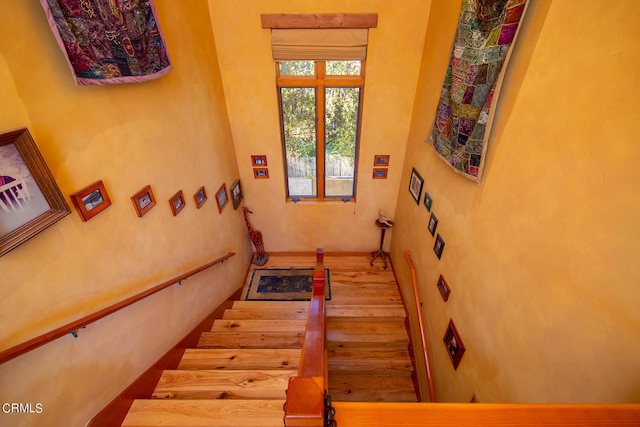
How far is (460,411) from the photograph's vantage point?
675 mm

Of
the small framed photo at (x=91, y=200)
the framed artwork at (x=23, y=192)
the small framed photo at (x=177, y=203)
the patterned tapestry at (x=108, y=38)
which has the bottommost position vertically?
the small framed photo at (x=177, y=203)

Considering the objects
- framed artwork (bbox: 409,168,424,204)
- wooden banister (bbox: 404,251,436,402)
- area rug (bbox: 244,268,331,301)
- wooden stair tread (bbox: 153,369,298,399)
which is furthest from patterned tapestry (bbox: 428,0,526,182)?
area rug (bbox: 244,268,331,301)

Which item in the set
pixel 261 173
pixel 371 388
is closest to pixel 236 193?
pixel 261 173

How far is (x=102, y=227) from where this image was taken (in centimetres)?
171

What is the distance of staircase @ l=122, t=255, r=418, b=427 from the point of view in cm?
A: 185

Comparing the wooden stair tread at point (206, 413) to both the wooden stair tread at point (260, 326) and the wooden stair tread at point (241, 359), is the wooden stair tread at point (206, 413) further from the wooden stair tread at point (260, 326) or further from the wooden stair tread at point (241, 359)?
the wooden stair tread at point (260, 326)

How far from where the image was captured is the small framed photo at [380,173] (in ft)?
13.8

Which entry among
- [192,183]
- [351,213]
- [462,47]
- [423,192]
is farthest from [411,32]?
[192,183]

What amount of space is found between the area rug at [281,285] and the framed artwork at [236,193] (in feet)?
4.27

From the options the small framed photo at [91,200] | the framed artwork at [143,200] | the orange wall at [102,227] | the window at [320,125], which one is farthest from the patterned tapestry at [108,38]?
the window at [320,125]

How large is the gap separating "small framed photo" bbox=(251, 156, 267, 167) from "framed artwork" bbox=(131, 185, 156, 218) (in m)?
2.09

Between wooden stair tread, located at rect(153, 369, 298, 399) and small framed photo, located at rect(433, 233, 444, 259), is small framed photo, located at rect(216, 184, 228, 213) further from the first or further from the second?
small framed photo, located at rect(433, 233, 444, 259)

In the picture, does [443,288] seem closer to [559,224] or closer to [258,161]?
[559,224]

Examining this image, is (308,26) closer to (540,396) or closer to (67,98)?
(67,98)
